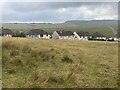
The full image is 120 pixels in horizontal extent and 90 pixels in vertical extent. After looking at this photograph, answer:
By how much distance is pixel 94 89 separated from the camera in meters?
8.10

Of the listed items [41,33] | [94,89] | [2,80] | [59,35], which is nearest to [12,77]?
[2,80]

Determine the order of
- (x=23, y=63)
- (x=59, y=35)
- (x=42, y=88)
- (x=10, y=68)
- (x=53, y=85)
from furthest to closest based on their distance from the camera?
(x=59, y=35) → (x=23, y=63) → (x=10, y=68) → (x=53, y=85) → (x=42, y=88)

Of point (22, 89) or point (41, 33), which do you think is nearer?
point (22, 89)

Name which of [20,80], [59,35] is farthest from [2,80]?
[59,35]

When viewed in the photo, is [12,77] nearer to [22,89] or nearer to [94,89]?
[22,89]

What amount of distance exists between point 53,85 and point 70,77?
104 cm

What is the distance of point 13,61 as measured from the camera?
12320mm

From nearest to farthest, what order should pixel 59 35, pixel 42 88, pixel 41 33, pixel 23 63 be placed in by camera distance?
pixel 42 88
pixel 23 63
pixel 59 35
pixel 41 33

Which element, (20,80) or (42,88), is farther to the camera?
(20,80)

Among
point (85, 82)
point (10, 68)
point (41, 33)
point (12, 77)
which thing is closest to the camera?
point (85, 82)

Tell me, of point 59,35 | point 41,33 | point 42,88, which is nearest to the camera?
point 42,88

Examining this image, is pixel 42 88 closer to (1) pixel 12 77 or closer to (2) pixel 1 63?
(1) pixel 12 77

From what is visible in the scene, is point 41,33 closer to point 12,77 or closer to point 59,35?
point 59,35

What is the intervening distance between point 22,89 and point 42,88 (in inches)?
20.9
